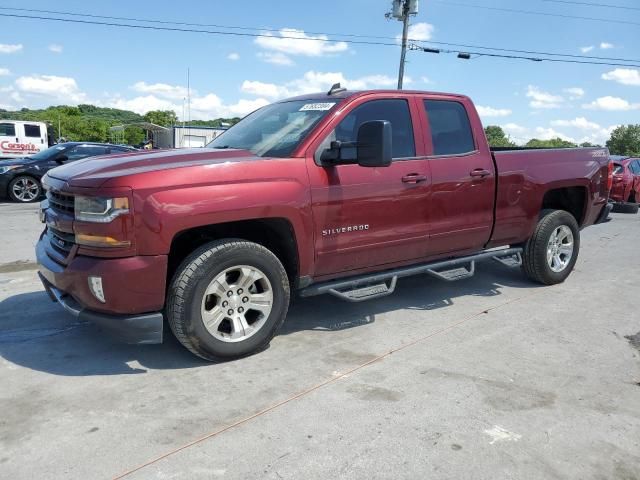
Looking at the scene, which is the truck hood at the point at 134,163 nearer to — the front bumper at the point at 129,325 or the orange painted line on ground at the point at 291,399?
the front bumper at the point at 129,325

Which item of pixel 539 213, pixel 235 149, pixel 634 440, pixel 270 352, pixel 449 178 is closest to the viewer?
pixel 634 440

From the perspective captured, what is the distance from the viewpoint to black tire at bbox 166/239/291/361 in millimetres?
3434

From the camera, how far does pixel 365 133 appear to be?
3889mm

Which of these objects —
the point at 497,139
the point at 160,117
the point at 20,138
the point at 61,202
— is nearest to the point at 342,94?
the point at 61,202

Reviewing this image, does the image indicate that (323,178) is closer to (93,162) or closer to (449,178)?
(449,178)

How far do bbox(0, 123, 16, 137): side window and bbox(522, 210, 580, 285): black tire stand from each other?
71.9 feet

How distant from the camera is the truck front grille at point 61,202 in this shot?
3.45m

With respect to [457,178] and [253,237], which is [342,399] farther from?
[457,178]

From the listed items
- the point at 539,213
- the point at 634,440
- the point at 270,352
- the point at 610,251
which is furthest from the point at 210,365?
the point at 610,251

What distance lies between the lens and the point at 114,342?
4.04 m

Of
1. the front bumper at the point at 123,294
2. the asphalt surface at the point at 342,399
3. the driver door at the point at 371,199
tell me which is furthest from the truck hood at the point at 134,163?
the asphalt surface at the point at 342,399

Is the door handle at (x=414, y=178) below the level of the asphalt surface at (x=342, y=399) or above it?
above

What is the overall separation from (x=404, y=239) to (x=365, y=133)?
3.48 ft

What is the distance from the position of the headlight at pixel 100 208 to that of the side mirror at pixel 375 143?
171 cm
